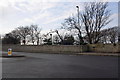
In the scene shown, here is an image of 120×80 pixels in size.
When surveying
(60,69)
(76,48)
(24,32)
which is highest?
(24,32)

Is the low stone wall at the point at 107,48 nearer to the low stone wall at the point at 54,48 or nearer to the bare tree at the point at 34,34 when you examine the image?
the low stone wall at the point at 54,48

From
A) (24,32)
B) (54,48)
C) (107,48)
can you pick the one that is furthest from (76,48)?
(24,32)

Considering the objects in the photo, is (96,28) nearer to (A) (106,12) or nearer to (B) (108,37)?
(A) (106,12)

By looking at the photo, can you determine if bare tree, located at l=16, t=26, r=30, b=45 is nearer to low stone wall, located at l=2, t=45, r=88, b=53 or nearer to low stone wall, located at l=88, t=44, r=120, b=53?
low stone wall, located at l=2, t=45, r=88, b=53

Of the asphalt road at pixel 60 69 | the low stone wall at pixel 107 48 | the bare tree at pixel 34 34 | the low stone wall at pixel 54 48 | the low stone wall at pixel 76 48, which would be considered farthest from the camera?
the bare tree at pixel 34 34

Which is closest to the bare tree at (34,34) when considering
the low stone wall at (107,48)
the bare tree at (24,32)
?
the bare tree at (24,32)

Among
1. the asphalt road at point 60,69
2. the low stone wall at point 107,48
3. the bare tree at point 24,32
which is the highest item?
the bare tree at point 24,32

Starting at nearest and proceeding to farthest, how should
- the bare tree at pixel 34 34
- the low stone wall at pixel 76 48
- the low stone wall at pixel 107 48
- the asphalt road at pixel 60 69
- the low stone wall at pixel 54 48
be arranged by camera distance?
the asphalt road at pixel 60 69
the low stone wall at pixel 107 48
the low stone wall at pixel 76 48
the low stone wall at pixel 54 48
the bare tree at pixel 34 34

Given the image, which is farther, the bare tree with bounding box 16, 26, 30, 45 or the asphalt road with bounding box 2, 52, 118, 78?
the bare tree with bounding box 16, 26, 30, 45

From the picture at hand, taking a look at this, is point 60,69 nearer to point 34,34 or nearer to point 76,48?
point 76,48

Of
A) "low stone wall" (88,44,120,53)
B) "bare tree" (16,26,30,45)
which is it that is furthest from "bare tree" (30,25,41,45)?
"low stone wall" (88,44,120,53)

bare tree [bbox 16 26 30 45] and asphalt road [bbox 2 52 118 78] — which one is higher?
bare tree [bbox 16 26 30 45]

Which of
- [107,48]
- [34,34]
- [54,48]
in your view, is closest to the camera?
[107,48]

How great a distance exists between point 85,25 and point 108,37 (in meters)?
16.5
